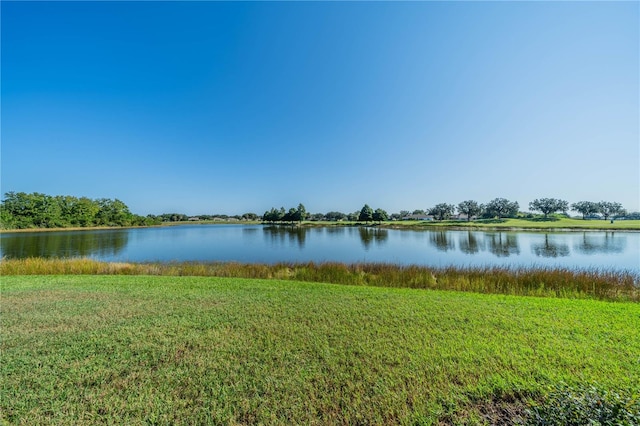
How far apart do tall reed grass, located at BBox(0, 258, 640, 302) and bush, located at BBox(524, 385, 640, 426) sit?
6718 mm

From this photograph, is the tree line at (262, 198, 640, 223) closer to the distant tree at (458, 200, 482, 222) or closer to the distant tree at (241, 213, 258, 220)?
the distant tree at (458, 200, 482, 222)

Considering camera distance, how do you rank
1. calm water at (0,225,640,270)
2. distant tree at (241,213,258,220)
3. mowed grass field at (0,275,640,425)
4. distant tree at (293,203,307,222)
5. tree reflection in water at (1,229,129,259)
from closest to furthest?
mowed grass field at (0,275,640,425) → calm water at (0,225,640,270) → tree reflection in water at (1,229,129,259) → distant tree at (293,203,307,222) → distant tree at (241,213,258,220)

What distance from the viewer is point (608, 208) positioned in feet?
276

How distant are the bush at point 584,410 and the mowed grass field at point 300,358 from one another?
276mm

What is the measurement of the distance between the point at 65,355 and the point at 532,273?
46.7ft

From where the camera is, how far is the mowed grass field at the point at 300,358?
99.0 inches

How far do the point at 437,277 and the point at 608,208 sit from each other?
124 meters

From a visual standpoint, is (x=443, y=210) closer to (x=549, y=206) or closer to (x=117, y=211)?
(x=549, y=206)

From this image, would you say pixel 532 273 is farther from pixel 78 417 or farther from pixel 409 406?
pixel 78 417

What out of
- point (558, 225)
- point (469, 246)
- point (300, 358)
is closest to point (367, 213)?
point (558, 225)

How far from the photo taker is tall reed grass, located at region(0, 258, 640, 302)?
327 inches

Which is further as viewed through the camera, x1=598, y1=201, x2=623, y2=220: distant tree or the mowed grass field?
x1=598, y1=201, x2=623, y2=220: distant tree

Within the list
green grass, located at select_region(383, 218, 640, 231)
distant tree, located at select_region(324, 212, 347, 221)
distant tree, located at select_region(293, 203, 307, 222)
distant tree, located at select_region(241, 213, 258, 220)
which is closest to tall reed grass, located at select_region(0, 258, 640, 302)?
green grass, located at select_region(383, 218, 640, 231)

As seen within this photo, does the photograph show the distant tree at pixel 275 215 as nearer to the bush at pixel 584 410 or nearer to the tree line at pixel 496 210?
the tree line at pixel 496 210
